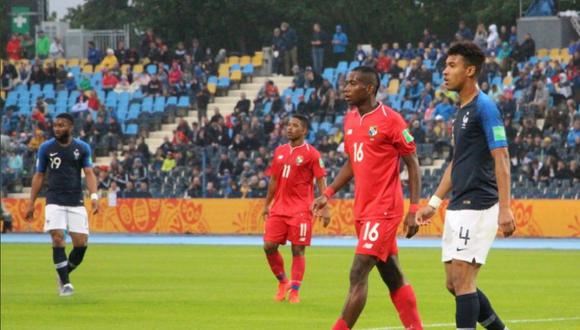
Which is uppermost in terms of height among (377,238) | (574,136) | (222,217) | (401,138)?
(401,138)

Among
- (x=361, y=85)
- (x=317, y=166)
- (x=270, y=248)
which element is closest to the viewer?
(x=361, y=85)

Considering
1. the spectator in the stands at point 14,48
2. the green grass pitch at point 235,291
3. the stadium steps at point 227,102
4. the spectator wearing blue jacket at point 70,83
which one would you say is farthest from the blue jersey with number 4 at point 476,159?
the spectator in the stands at point 14,48

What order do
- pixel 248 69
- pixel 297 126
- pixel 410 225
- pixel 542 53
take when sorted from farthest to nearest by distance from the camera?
pixel 248 69, pixel 542 53, pixel 297 126, pixel 410 225

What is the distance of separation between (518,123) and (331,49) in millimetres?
12303

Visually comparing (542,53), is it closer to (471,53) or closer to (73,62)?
(73,62)

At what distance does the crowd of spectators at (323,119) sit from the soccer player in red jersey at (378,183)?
2296 cm

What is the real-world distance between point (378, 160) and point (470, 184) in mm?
1525

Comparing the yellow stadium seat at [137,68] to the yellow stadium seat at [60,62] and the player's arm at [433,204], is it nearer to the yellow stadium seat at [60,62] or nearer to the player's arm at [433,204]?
the yellow stadium seat at [60,62]

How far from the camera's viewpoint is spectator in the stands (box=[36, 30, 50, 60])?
52.5 meters

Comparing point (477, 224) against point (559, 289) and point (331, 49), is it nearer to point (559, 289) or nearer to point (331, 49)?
point (559, 289)

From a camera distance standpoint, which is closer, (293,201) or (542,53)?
(293,201)

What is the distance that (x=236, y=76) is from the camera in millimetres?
48594

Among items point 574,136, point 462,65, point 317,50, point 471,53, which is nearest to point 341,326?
point 462,65

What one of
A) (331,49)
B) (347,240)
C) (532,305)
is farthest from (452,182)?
(331,49)
